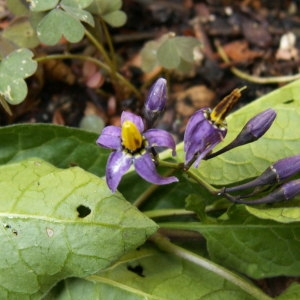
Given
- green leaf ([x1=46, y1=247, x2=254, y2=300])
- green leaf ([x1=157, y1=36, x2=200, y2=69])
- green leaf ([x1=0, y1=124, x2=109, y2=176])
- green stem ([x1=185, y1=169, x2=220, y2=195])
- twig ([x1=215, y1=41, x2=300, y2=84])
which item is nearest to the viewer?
green stem ([x1=185, y1=169, x2=220, y2=195])

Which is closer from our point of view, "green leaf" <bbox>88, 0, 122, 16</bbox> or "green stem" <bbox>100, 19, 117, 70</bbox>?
"green leaf" <bbox>88, 0, 122, 16</bbox>

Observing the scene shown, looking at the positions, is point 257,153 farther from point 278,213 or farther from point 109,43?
point 109,43

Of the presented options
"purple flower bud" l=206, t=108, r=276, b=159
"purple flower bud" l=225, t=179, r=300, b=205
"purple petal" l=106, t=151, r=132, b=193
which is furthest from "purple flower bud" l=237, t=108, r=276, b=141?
"purple petal" l=106, t=151, r=132, b=193

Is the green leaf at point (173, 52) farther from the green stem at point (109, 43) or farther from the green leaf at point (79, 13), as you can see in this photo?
the green leaf at point (79, 13)

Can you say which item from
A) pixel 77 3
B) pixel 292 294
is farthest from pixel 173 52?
pixel 292 294

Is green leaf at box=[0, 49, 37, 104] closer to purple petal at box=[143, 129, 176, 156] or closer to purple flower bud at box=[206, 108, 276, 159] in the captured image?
purple petal at box=[143, 129, 176, 156]

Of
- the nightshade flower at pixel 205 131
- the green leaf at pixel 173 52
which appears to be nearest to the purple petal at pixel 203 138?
the nightshade flower at pixel 205 131
